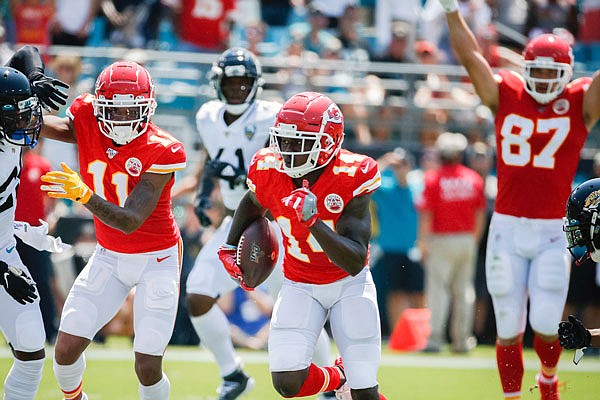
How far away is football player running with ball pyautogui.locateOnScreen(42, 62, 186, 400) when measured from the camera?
209 inches

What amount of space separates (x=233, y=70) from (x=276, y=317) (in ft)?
7.38

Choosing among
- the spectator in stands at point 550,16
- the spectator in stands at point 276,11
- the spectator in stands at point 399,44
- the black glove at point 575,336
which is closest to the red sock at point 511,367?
the black glove at point 575,336

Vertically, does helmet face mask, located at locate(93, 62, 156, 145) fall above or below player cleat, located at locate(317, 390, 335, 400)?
above

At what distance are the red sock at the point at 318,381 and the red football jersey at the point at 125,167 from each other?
3.77ft

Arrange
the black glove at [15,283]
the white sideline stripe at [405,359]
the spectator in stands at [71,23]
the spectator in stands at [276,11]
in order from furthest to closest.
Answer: the spectator in stands at [276,11] → the spectator in stands at [71,23] → the white sideline stripe at [405,359] → the black glove at [15,283]

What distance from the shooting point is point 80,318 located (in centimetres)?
531

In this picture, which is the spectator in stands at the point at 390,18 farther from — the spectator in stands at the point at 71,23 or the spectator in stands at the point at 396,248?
the spectator in stands at the point at 71,23

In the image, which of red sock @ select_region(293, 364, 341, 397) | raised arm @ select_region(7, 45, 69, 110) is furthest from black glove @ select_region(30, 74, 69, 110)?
red sock @ select_region(293, 364, 341, 397)

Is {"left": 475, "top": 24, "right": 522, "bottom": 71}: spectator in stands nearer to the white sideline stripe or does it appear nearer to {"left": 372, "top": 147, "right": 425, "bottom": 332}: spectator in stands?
{"left": 372, "top": 147, "right": 425, "bottom": 332}: spectator in stands

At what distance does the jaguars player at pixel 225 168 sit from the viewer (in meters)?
6.65

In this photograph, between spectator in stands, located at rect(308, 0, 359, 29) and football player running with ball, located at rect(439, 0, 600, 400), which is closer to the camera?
football player running with ball, located at rect(439, 0, 600, 400)

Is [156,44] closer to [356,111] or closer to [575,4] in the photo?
[356,111]

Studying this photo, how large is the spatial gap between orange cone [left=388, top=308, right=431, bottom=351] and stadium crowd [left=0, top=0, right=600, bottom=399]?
5 cm

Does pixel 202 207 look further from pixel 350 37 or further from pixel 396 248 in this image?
pixel 350 37
